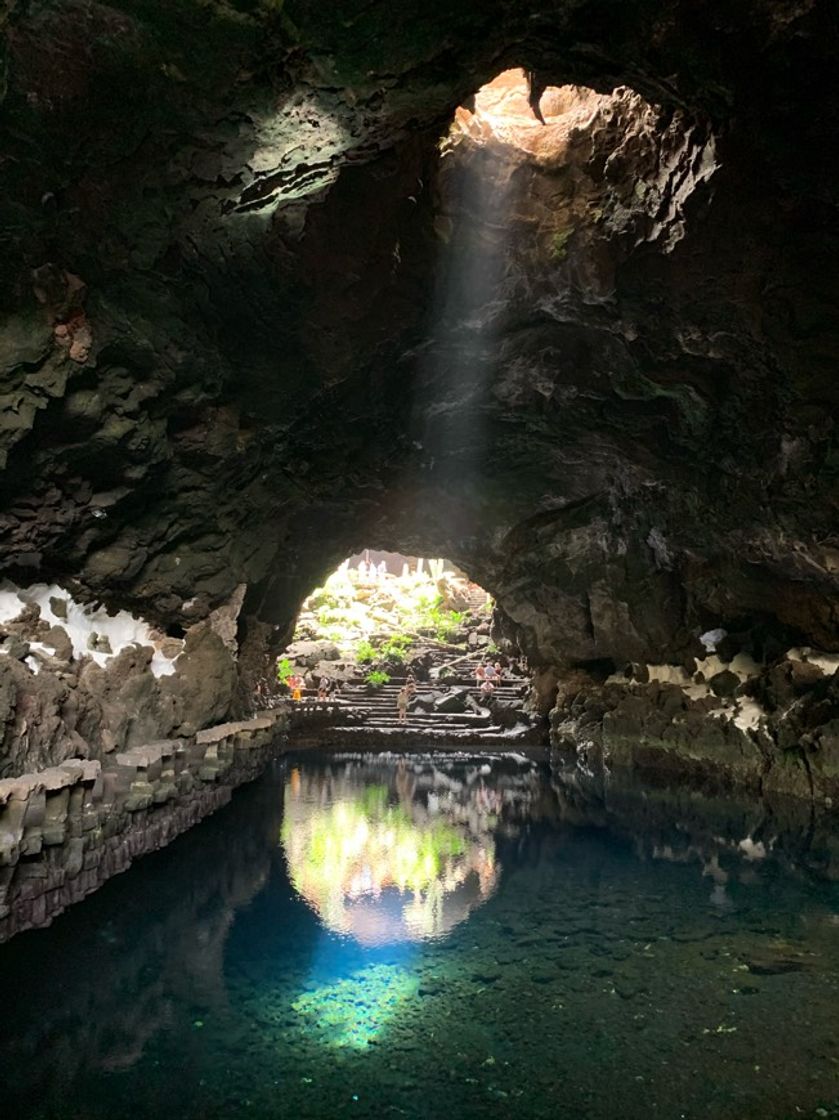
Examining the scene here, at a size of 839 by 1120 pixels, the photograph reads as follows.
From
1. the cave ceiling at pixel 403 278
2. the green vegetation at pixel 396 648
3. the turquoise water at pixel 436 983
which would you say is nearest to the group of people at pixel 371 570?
the green vegetation at pixel 396 648

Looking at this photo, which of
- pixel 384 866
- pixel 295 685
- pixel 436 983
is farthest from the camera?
pixel 295 685

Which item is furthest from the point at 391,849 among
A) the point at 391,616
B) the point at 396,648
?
the point at 391,616

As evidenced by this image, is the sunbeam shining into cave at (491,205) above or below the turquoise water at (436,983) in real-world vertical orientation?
above

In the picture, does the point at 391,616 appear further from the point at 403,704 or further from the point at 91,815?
the point at 91,815

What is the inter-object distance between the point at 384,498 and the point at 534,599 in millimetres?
7913

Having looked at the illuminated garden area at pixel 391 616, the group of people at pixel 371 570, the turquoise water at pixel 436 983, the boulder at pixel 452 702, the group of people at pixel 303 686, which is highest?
the group of people at pixel 371 570

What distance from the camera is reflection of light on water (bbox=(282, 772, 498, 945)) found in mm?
9930

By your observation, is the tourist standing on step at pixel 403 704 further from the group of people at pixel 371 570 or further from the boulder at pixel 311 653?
the group of people at pixel 371 570

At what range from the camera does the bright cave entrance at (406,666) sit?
2877 cm

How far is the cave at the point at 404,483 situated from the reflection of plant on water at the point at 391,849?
0.45 feet

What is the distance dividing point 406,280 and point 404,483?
329 inches

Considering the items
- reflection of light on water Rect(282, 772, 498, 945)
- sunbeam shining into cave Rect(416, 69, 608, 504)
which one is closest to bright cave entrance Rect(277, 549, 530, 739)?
reflection of light on water Rect(282, 772, 498, 945)

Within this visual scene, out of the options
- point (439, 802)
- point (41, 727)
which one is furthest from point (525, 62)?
point (439, 802)

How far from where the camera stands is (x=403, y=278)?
11891 mm
